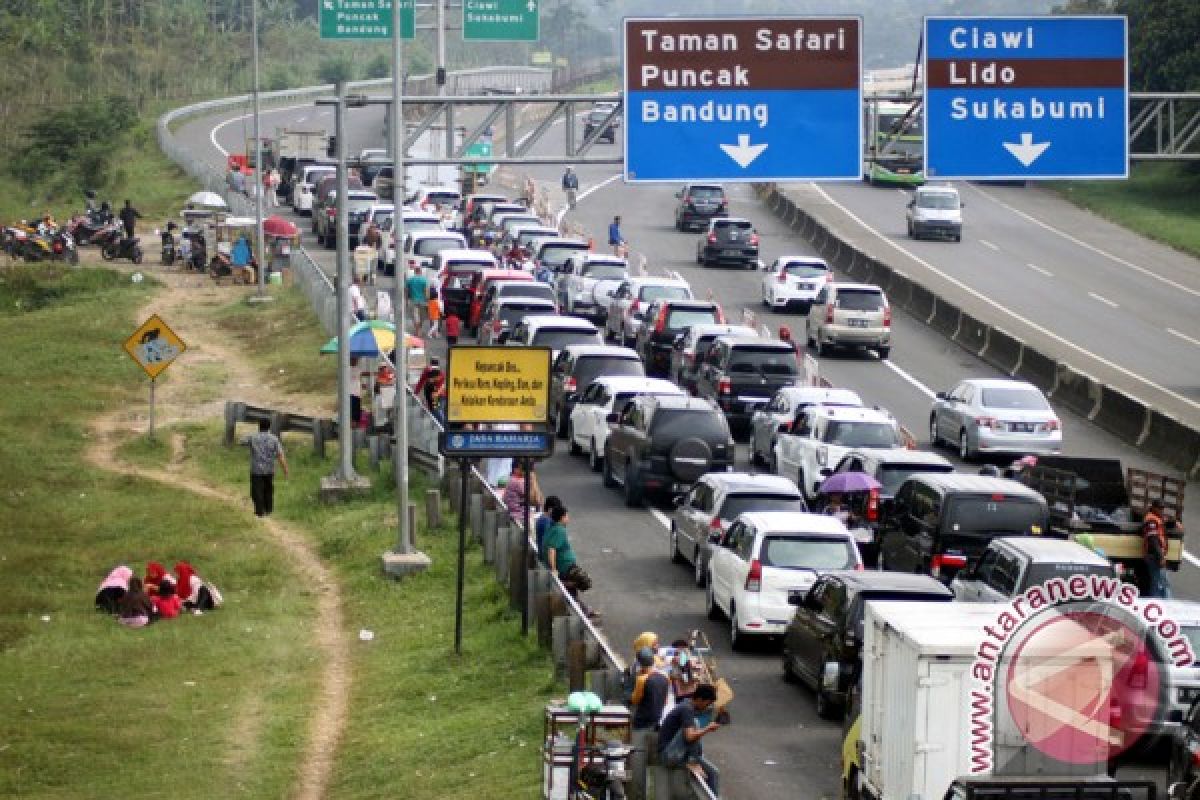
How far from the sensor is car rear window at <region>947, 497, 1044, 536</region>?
92.5ft

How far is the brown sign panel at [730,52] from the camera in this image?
28844 millimetres

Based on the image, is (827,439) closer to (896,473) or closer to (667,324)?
(896,473)

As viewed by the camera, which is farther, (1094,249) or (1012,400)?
(1094,249)

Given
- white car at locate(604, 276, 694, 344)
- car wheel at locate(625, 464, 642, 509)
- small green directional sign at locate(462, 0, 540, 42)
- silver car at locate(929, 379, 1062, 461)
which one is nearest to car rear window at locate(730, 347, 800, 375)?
silver car at locate(929, 379, 1062, 461)

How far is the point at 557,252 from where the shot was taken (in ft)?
195

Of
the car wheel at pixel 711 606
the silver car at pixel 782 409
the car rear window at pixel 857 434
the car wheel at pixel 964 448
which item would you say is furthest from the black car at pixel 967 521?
the car wheel at pixel 964 448

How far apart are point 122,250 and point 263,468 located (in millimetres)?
35539

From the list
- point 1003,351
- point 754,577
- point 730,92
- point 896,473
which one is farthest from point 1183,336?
point 754,577

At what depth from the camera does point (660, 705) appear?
2050cm

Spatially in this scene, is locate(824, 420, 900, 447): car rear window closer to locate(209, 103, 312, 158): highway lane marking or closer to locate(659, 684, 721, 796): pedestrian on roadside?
locate(659, 684, 721, 796): pedestrian on roadside

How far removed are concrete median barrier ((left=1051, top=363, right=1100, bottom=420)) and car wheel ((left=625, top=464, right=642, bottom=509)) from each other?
40.7ft

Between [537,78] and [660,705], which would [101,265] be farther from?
[537,78]

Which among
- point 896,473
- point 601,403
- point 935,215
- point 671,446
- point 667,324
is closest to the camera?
point 896,473

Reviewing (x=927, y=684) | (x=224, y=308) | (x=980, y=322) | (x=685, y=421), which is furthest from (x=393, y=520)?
(x=224, y=308)
